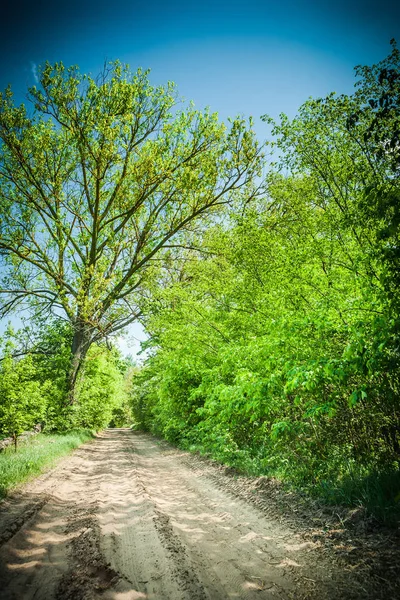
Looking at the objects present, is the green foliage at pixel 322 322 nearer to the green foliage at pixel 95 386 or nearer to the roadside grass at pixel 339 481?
the roadside grass at pixel 339 481

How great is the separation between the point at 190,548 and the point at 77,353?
13.7 meters

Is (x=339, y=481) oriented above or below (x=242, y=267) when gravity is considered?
below

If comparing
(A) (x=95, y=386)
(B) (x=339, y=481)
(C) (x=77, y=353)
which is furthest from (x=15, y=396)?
(A) (x=95, y=386)

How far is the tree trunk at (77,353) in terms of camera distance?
15664 millimetres

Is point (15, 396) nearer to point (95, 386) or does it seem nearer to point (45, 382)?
point (45, 382)

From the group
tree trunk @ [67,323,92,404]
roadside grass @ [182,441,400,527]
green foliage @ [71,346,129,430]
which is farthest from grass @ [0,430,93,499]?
green foliage @ [71,346,129,430]

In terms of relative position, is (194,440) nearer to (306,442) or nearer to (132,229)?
(306,442)

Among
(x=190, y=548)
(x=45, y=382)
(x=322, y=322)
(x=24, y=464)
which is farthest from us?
(x=45, y=382)

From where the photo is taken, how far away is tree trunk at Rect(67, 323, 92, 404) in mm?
15664

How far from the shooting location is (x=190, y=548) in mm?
3777

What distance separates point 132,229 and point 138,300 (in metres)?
4.44

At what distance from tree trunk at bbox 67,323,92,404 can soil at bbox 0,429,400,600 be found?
33.0ft

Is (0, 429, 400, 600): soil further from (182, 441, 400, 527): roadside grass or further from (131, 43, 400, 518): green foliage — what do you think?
(131, 43, 400, 518): green foliage

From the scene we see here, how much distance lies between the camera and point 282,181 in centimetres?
1115
